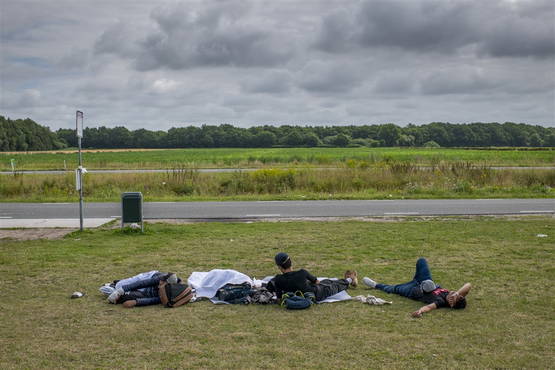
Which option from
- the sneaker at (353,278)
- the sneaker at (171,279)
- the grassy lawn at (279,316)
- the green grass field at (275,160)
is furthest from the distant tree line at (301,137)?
the sneaker at (171,279)

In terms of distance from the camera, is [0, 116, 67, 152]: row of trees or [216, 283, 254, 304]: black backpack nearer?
[216, 283, 254, 304]: black backpack

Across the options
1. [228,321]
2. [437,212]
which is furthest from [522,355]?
[437,212]

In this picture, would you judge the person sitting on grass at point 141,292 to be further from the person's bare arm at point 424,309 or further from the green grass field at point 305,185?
the green grass field at point 305,185

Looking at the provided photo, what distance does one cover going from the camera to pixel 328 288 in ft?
23.9

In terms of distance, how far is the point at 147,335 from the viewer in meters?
5.88

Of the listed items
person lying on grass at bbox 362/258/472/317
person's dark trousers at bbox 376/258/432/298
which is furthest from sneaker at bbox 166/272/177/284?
person's dark trousers at bbox 376/258/432/298

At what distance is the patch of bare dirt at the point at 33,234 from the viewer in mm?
12789

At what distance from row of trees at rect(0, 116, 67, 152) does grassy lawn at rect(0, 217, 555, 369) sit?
341 feet

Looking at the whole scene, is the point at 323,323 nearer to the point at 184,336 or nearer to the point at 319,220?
A: the point at 184,336

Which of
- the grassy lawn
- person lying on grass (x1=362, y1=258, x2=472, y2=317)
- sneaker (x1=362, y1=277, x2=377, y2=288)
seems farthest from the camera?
sneaker (x1=362, y1=277, x2=377, y2=288)

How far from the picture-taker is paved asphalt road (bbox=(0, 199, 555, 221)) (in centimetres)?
1691

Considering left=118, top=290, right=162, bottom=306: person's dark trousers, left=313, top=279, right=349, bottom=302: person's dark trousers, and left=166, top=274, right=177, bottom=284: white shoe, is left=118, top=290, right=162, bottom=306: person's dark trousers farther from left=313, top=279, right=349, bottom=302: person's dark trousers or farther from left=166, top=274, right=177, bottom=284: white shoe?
left=313, top=279, right=349, bottom=302: person's dark trousers

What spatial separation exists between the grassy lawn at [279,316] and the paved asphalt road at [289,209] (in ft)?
16.6

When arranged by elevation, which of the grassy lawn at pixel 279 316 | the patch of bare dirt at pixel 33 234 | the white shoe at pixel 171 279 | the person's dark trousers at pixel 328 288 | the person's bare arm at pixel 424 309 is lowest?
the patch of bare dirt at pixel 33 234
